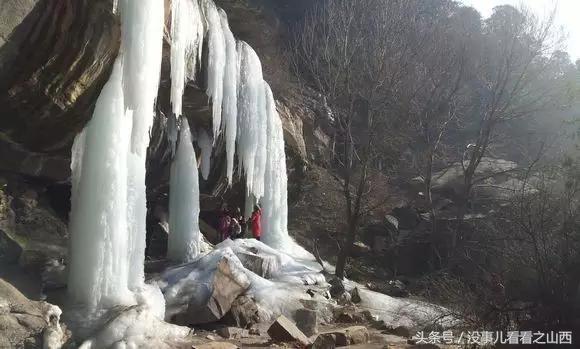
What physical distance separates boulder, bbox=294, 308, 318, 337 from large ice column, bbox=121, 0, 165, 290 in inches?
102

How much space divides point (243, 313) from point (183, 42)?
4.52 metres

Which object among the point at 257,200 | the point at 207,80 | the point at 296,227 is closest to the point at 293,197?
the point at 296,227

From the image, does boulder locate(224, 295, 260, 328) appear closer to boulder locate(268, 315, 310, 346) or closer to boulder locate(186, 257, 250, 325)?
boulder locate(186, 257, 250, 325)

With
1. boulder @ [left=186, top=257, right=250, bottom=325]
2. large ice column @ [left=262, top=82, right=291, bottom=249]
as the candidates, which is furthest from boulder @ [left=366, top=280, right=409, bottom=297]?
boulder @ [left=186, top=257, right=250, bottom=325]

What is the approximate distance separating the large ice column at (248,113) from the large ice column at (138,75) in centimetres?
538

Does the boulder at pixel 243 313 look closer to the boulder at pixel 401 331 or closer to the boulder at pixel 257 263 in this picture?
the boulder at pixel 257 263

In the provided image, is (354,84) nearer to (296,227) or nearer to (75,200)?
(296,227)

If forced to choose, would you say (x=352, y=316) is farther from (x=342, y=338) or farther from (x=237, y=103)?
(x=237, y=103)

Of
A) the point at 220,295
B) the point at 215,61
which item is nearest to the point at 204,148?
the point at 215,61

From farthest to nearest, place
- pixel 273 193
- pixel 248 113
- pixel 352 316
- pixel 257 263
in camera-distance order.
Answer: pixel 273 193, pixel 248 113, pixel 257 263, pixel 352 316

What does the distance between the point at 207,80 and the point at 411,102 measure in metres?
9.99

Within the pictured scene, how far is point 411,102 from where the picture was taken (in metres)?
18.8

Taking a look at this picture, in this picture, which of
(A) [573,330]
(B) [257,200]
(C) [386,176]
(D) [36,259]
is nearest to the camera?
(A) [573,330]

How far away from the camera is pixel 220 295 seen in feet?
26.2
